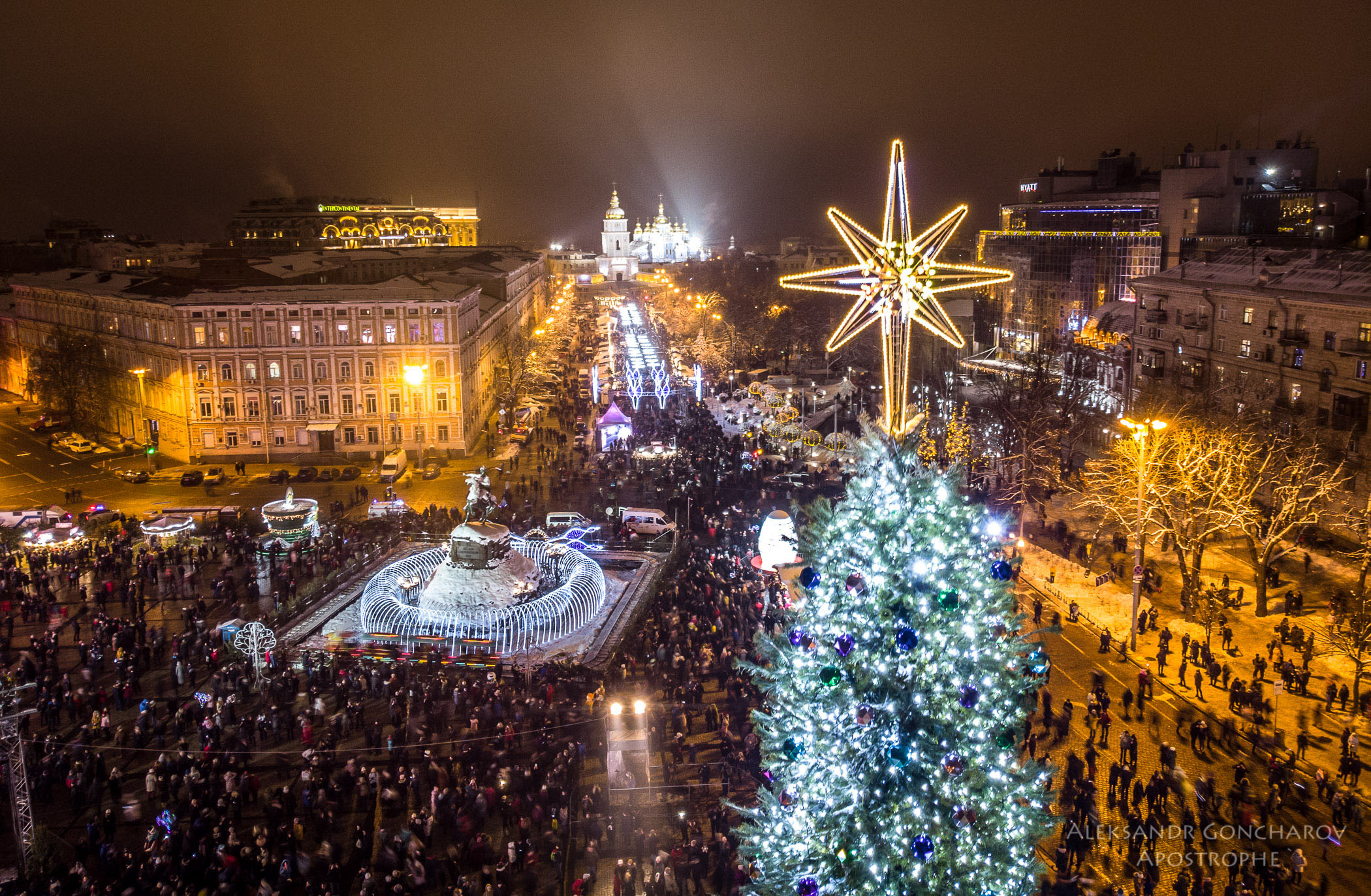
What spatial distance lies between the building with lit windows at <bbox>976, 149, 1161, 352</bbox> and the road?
4403cm

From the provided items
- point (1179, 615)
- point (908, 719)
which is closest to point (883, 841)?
point (908, 719)

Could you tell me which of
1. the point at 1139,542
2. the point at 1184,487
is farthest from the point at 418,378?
the point at 1139,542

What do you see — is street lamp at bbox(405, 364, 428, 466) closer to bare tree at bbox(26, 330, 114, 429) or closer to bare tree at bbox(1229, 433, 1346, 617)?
bare tree at bbox(26, 330, 114, 429)

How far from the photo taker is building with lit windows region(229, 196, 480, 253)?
123 m

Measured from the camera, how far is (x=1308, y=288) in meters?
35.8

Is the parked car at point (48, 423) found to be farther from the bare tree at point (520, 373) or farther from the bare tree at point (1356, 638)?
the bare tree at point (1356, 638)

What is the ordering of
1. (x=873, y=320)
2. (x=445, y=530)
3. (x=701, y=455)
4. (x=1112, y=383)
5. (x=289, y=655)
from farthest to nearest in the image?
(x=1112, y=383) < (x=701, y=455) < (x=445, y=530) < (x=289, y=655) < (x=873, y=320)

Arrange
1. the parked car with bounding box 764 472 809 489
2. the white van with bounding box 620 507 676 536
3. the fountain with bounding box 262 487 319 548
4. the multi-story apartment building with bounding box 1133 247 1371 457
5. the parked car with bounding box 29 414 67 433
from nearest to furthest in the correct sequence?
the fountain with bounding box 262 487 319 548 < the multi-story apartment building with bounding box 1133 247 1371 457 < the white van with bounding box 620 507 676 536 < the parked car with bounding box 764 472 809 489 < the parked car with bounding box 29 414 67 433

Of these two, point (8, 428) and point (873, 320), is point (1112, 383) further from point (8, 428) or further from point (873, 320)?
point (8, 428)

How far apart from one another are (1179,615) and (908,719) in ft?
67.7

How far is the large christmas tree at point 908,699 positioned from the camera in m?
8.78

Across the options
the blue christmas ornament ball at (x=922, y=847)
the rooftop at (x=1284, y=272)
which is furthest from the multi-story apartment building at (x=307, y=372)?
the blue christmas ornament ball at (x=922, y=847)

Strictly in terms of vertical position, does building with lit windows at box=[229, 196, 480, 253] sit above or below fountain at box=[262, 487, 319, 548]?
above

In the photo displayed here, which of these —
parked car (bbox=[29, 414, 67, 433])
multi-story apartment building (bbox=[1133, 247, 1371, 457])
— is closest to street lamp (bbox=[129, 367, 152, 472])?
parked car (bbox=[29, 414, 67, 433])
